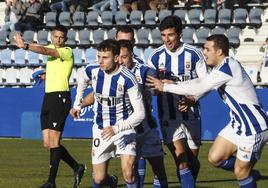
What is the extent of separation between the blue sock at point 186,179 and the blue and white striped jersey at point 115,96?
4.50 ft

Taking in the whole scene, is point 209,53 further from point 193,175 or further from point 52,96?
point 52,96

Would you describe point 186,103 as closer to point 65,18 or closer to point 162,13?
point 162,13

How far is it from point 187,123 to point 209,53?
1609 mm

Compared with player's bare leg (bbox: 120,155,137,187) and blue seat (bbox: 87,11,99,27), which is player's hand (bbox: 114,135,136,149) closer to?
player's bare leg (bbox: 120,155,137,187)

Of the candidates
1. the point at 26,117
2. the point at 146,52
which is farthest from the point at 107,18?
the point at 26,117

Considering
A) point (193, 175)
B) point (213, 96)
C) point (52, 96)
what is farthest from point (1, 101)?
point (193, 175)

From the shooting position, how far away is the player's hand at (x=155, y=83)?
1077 cm

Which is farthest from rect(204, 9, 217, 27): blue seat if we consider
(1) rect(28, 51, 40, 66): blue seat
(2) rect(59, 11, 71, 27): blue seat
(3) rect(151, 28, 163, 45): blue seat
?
(1) rect(28, 51, 40, 66): blue seat

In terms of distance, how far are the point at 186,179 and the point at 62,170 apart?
5.31 metres

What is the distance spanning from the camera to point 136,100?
10719 millimetres

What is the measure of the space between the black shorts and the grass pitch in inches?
34.1

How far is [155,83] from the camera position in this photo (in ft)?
35.6

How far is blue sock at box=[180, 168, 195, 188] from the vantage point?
11859 millimetres

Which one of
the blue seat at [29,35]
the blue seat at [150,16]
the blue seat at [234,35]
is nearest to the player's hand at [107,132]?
the blue seat at [234,35]
